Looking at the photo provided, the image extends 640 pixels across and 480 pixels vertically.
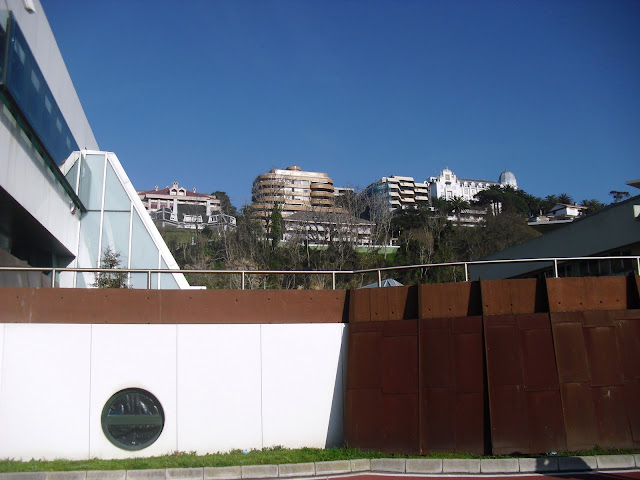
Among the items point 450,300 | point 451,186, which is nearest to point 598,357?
point 450,300

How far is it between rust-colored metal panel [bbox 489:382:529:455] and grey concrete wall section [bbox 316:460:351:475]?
258cm

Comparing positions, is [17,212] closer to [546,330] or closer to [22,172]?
[22,172]

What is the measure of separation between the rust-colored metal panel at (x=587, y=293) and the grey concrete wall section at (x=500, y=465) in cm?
293

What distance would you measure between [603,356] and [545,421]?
1626 millimetres

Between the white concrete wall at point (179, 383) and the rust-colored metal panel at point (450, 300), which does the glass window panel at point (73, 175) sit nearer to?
the white concrete wall at point (179, 383)

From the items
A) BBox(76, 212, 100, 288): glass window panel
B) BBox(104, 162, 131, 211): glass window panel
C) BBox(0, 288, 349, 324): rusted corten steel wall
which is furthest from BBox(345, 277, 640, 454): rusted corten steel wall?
BBox(104, 162, 131, 211): glass window panel

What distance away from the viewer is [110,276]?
15836 mm

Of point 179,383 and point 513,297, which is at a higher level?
point 513,297

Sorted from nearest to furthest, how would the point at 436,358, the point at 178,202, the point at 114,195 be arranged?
the point at 436,358 → the point at 114,195 → the point at 178,202

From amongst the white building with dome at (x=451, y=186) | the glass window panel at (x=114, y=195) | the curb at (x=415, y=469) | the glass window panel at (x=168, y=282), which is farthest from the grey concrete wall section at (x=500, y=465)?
the white building with dome at (x=451, y=186)

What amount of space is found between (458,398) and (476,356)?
2.73 ft

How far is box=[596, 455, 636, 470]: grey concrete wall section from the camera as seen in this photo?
9750 mm

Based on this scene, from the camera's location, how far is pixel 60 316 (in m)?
11.4

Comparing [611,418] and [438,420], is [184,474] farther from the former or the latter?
[611,418]
